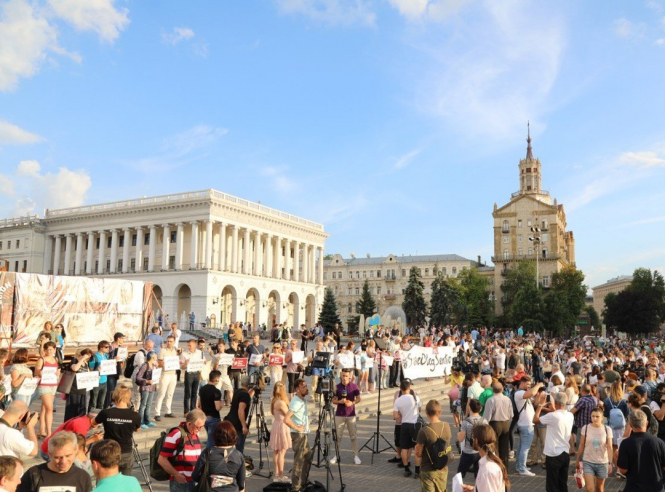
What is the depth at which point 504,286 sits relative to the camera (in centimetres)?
9212

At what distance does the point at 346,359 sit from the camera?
58.5 ft

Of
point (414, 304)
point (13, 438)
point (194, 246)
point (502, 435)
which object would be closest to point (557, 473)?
point (502, 435)

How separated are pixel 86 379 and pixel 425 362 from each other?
11.1m

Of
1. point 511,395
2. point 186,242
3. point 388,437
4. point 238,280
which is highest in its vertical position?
point 186,242

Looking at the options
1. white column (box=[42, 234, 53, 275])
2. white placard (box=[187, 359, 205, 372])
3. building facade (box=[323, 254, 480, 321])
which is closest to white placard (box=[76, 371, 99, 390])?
white placard (box=[187, 359, 205, 372])

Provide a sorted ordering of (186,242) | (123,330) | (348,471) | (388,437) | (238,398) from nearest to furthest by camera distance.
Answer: (238,398)
(348,471)
(388,437)
(123,330)
(186,242)

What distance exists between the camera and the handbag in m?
11.5

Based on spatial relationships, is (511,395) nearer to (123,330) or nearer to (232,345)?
(232,345)

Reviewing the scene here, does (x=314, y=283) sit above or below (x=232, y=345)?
above

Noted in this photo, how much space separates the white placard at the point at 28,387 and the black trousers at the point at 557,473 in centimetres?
890

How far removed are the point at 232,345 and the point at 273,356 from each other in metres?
1.44

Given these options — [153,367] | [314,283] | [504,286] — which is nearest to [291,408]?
[153,367]

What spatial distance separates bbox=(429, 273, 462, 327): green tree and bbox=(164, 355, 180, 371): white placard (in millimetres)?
73052

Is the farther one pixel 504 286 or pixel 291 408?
pixel 504 286
